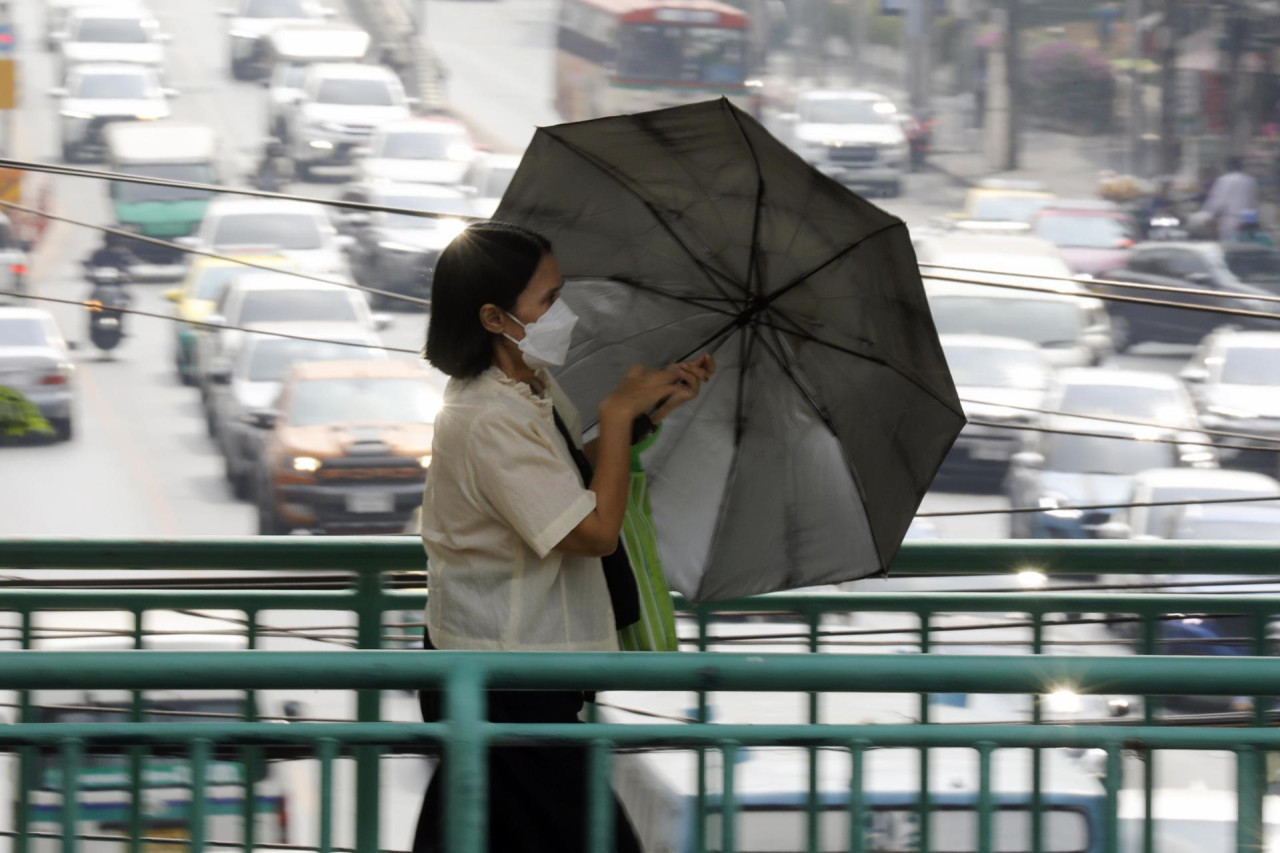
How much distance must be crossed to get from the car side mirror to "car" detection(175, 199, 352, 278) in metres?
11.2

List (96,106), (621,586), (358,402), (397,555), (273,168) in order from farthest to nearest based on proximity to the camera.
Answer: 1. (273,168)
2. (96,106)
3. (358,402)
4. (397,555)
5. (621,586)

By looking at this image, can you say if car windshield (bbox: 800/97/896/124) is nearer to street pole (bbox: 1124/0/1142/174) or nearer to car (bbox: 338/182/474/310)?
street pole (bbox: 1124/0/1142/174)

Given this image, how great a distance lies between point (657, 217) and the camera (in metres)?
2.85

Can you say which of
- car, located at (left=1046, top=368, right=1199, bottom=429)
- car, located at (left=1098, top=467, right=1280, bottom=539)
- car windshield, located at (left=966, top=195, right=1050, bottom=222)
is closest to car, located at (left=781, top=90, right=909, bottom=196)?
car windshield, located at (left=966, top=195, right=1050, bottom=222)

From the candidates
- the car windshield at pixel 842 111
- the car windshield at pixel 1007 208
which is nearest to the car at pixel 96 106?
the car windshield at pixel 842 111

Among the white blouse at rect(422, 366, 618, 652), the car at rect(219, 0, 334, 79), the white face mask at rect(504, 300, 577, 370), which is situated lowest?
the white blouse at rect(422, 366, 618, 652)

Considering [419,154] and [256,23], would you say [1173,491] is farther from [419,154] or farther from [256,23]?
[256,23]

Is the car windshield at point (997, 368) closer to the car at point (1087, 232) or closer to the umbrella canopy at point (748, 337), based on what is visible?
the car at point (1087, 232)

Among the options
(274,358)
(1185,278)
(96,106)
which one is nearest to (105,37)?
(96,106)

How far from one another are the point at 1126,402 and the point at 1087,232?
9.34m

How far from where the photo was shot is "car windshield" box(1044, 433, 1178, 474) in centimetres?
2261

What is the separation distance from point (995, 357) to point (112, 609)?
22.2 metres

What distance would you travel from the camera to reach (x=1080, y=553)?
3.78 meters

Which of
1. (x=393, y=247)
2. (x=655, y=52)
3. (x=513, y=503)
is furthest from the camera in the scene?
(x=393, y=247)
